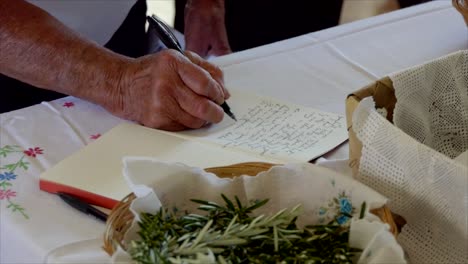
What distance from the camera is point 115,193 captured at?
2.51ft

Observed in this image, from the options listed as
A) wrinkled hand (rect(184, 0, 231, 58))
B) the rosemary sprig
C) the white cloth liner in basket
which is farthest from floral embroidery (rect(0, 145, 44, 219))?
wrinkled hand (rect(184, 0, 231, 58))

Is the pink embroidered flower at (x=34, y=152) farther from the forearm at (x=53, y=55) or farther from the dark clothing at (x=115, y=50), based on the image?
the dark clothing at (x=115, y=50)

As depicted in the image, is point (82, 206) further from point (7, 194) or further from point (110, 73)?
point (110, 73)

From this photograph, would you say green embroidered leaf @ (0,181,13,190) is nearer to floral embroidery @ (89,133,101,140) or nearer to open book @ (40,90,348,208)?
open book @ (40,90,348,208)

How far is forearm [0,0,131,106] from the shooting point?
98 centimetres

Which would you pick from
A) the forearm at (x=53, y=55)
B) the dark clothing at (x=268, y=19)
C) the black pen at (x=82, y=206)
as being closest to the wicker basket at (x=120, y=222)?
the black pen at (x=82, y=206)

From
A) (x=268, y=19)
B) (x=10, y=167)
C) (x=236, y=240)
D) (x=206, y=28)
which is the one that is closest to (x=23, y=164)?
(x=10, y=167)

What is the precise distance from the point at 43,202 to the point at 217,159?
0.20 metres

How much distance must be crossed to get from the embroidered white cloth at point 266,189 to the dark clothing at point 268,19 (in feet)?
4.67

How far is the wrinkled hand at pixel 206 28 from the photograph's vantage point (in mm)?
1531

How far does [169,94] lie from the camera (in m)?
0.93

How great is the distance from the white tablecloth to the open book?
3cm

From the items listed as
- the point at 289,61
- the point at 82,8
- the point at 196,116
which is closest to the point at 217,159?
the point at 196,116

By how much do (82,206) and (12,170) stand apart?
13 centimetres
